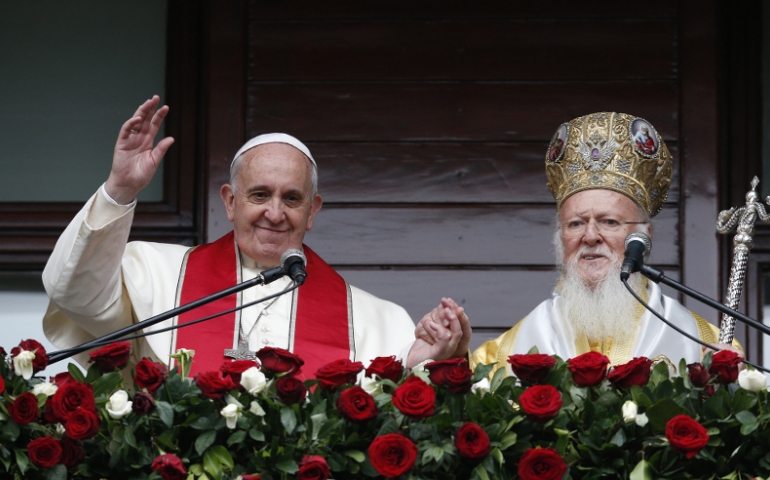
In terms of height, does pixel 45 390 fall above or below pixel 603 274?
below

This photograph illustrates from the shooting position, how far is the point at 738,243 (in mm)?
4395

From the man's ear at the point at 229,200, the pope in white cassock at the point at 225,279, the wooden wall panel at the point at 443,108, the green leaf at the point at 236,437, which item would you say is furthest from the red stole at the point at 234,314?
the green leaf at the point at 236,437

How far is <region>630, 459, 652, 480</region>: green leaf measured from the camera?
2.91 m

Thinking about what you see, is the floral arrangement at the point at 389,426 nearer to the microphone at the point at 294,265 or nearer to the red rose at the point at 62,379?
the red rose at the point at 62,379

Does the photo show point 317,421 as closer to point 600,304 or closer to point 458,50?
point 600,304

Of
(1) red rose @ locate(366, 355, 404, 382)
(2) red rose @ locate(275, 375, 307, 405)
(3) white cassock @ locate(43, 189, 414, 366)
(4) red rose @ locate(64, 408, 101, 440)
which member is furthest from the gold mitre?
(4) red rose @ locate(64, 408, 101, 440)

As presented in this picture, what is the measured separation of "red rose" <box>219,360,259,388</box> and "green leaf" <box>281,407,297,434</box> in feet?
0.44

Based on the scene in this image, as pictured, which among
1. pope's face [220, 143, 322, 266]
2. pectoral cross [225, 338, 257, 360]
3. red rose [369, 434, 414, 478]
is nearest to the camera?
red rose [369, 434, 414, 478]

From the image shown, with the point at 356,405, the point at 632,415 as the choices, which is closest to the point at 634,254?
the point at 632,415

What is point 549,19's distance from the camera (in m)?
5.69

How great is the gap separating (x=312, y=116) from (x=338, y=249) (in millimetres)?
560

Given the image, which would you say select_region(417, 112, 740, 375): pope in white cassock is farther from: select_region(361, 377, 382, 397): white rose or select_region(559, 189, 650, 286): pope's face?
select_region(361, 377, 382, 397): white rose

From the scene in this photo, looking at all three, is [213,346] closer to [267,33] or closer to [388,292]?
[388,292]

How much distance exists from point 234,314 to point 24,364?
1.38 meters
